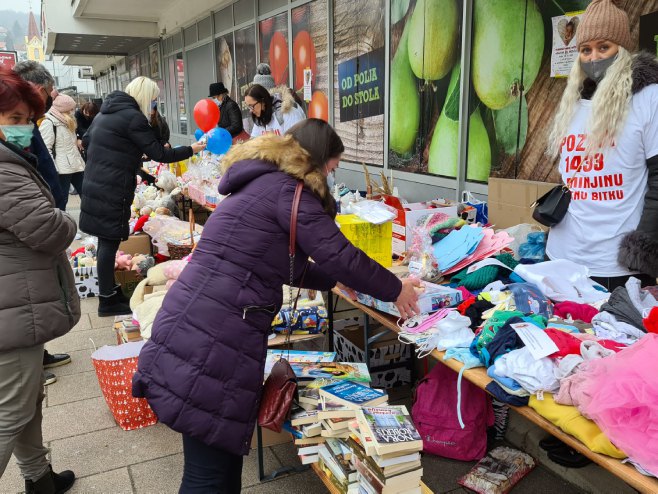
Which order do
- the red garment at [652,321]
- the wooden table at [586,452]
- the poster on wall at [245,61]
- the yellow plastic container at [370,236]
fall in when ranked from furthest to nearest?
the poster on wall at [245,61] → the yellow plastic container at [370,236] → the red garment at [652,321] → the wooden table at [586,452]

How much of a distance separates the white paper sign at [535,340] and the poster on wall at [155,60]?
15.7 meters

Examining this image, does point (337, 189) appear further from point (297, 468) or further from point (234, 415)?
point (234, 415)

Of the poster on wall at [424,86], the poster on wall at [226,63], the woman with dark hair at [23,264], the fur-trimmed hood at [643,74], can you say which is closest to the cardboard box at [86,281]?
the poster on wall at [424,86]

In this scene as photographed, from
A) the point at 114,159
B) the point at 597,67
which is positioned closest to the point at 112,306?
the point at 114,159

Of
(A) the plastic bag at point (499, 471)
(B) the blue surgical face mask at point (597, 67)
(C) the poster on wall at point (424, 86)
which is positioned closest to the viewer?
(B) the blue surgical face mask at point (597, 67)

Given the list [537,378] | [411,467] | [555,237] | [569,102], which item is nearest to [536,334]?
[537,378]

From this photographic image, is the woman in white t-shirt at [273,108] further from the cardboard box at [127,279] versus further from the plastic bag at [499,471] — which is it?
the plastic bag at [499,471]

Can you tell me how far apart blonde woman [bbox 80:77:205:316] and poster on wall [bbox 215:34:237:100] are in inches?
239

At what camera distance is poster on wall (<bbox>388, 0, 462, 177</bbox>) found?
15.5 ft

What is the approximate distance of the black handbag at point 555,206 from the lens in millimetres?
2459

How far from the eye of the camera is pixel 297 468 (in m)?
2.77

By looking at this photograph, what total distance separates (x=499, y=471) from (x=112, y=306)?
3562 millimetres

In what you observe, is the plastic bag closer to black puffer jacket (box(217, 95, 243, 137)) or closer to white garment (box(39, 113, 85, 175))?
black puffer jacket (box(217, 95, 243, 137))

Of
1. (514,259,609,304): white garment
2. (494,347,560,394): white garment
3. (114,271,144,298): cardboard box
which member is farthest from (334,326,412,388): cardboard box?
(114,271,144,298): cardboard box
